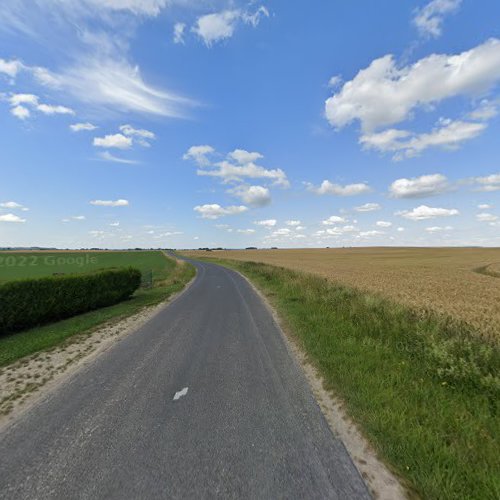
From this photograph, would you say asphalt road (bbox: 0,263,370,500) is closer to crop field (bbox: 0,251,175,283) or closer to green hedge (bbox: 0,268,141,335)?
green hedge (bbox: 0,268,141,335)

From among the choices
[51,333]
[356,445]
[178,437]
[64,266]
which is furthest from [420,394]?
[64,266]

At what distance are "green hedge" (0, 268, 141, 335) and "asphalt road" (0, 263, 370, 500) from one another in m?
5.62

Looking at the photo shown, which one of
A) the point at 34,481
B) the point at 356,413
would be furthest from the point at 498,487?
the point at 34,481

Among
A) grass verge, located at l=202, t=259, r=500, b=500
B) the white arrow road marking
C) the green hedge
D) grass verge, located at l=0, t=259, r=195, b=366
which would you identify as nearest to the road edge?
grass verge, located at l=202, t=259, r=500, b=500

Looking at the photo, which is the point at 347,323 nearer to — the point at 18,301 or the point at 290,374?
the point at 290,374

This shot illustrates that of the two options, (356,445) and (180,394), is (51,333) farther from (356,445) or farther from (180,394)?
(356,445)

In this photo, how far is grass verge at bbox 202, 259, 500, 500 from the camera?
10.1 feet

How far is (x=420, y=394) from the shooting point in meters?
4.64

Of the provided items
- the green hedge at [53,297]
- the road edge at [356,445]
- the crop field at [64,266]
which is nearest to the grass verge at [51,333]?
the green hedge at [53,297]

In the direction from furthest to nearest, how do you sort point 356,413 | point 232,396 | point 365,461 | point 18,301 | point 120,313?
1. point 120,313
2. point 18,301
3. point 232,396
4. point 356,413
5. point 365,461

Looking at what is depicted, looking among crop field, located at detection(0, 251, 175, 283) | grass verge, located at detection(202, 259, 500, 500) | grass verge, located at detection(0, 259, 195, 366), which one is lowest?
grass verge, located at detection(0, 259, 195, 366)

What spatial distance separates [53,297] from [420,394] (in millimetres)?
12592

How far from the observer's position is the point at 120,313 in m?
12.6

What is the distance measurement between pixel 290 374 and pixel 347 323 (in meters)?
3.73
